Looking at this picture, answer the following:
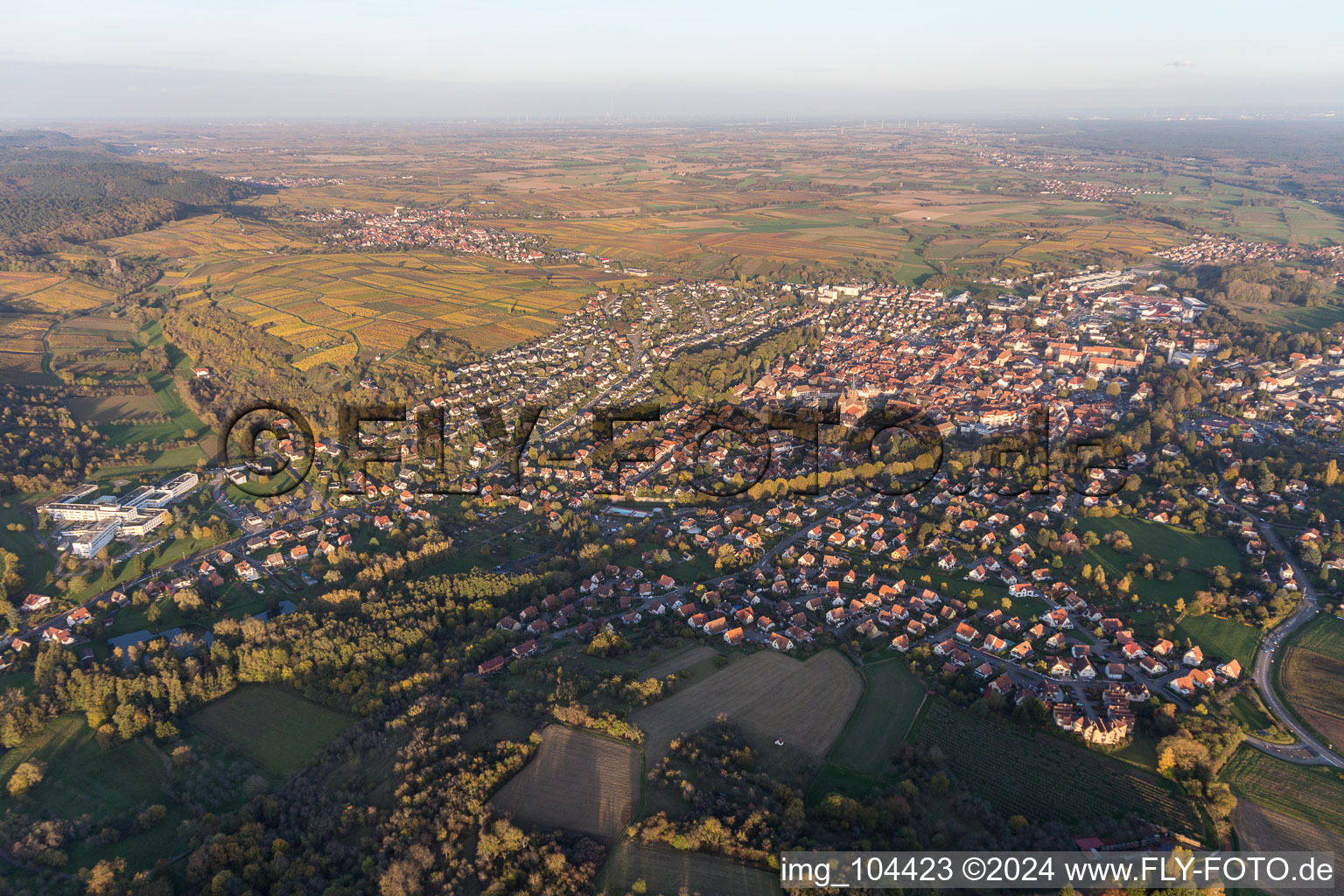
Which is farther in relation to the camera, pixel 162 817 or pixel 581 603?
pixel 581 603

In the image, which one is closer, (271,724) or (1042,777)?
(1042,777)

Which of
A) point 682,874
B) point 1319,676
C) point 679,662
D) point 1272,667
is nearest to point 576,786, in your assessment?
point 682,874

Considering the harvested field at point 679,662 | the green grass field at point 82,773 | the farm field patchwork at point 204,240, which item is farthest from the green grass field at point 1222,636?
the farm field patchwork at point 204,240

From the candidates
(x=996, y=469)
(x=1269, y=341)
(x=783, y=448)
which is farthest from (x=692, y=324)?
(x=1269, y=341)

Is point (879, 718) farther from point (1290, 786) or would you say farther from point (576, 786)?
point (1290, 786)

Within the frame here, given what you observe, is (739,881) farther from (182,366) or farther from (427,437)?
(182,366)
